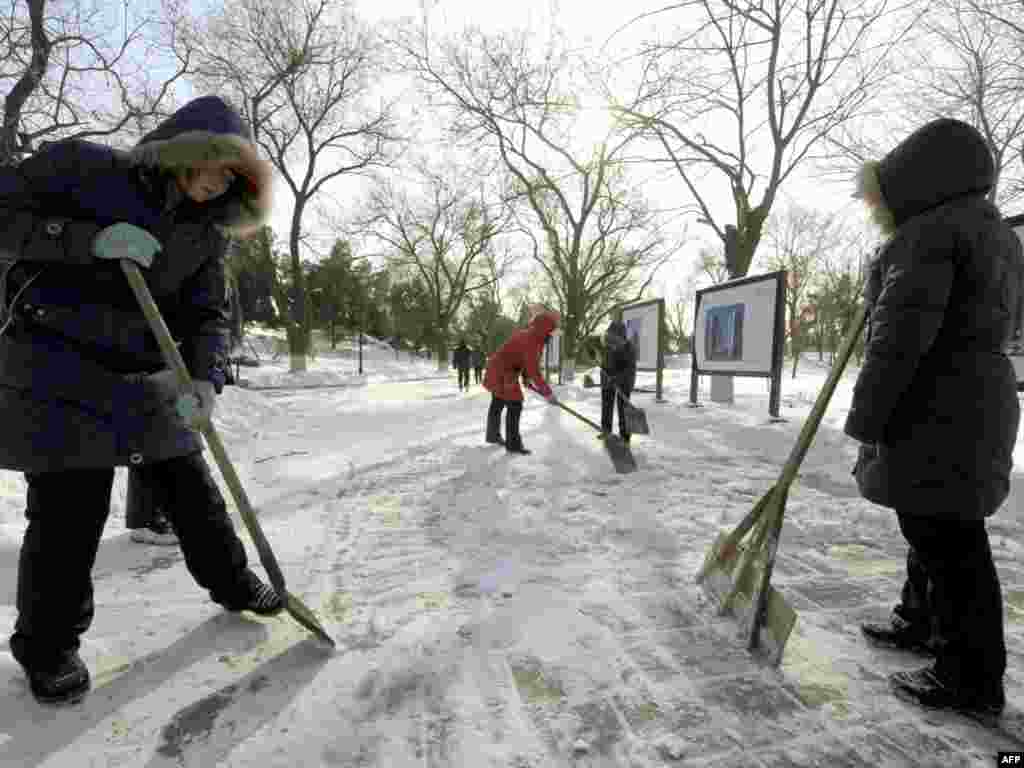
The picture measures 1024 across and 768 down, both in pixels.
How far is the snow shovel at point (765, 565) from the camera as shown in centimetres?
185

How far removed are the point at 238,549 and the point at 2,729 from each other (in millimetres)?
732

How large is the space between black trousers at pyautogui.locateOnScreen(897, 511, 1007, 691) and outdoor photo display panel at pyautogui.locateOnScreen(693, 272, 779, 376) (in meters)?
6.61

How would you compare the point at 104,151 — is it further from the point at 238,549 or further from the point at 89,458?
the point at 238,549

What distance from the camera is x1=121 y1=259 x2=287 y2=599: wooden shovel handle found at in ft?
5.43

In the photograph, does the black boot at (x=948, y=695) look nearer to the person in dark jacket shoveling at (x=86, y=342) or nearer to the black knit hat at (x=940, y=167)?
the black knit hat at (x=940, y=167)

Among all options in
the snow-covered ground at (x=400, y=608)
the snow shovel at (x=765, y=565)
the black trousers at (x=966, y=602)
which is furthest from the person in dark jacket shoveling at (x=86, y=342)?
the black trousers at (x=966, y=602)

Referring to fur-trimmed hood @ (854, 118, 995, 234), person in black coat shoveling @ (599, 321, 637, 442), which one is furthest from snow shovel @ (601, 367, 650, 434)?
fur-trimmed hood @ (854, 118, 995, 234)

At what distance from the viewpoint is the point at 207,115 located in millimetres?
1803

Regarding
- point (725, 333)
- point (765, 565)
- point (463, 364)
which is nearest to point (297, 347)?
point (463, 364)

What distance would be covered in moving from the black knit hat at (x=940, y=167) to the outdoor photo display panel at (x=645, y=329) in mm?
9327

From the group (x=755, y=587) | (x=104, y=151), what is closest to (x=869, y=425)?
(x=755, y=587)

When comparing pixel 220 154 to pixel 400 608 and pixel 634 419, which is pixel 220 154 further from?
pixel 634 419

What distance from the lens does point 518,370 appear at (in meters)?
6.08

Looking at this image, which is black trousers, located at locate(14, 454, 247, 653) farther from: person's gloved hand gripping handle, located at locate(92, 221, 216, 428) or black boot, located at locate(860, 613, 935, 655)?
black boot, located at locate(860, 613, 935, 655)
